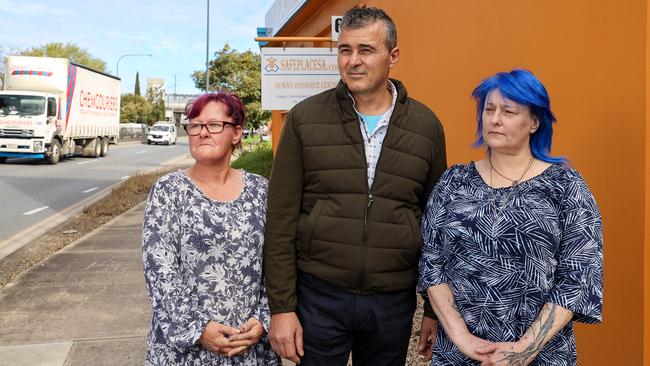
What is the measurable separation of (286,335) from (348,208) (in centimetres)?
54

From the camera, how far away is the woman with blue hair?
1.78m

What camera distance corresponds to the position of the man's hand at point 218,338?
2.13 m

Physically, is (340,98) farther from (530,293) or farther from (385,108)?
(530,293)

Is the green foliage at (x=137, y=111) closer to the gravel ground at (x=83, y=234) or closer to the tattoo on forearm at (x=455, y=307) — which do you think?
the gravel ground at (x=83, y=234)

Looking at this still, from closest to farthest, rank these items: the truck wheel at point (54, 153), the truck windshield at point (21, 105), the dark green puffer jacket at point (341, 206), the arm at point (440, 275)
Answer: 1. the arm at point (440, 275)
2. the dark green puffer jacket at point (341, 206)
3. the truck windshield at point (21, 105)
4. the truck wheel at point (54, 153)

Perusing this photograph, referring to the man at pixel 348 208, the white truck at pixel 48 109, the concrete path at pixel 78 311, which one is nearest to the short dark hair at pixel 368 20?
the man at pixel 348 208

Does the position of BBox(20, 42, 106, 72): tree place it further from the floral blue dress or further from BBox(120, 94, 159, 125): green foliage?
the floral blue dress

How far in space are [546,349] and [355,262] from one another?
28.4 inches

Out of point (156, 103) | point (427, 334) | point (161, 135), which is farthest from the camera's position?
point (156, 103)

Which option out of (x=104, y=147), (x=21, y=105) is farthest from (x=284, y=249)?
(x=104, y=147)

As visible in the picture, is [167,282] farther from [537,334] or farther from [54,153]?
[54,153]

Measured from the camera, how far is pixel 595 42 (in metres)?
2.58

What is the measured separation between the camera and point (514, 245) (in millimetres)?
1792

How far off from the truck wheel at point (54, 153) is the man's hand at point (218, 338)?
65.2 feet
